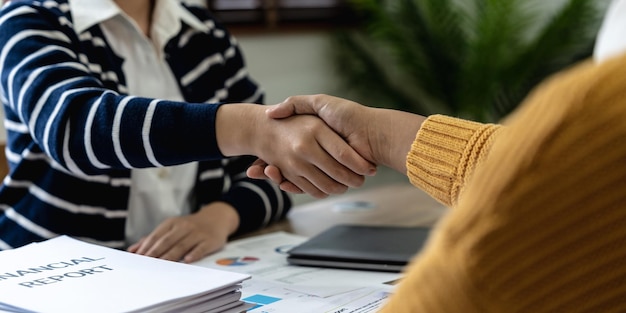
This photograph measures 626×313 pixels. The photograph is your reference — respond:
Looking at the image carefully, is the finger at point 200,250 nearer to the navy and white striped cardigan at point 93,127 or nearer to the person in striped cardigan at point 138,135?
the person in striped cardigan at point 138,135

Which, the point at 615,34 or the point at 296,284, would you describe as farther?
the point at 296,284

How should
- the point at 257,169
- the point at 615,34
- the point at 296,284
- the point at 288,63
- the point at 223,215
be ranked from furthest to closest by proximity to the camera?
the point at 288,63
the point at 223,215
the point at 257,169
the point at 296,284
the point at 615,34

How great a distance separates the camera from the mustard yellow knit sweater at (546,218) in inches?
16.8

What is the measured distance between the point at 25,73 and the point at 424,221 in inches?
29.5

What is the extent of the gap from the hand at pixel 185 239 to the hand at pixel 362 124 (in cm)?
19

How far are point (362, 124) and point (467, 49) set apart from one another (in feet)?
7.39

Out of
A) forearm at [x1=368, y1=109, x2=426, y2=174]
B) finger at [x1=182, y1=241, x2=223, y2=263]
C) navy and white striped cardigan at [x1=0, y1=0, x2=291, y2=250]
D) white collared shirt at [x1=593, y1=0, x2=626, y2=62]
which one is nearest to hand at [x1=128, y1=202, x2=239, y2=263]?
finger at [x1=182, y1=241, x2=223, y2=263]

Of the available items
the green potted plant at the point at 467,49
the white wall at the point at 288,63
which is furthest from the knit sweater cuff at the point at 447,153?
the green potted plant at the point at 467,49

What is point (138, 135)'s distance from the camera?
1065 millimetres

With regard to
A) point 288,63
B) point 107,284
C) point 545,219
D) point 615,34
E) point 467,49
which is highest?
Result: point 467,49

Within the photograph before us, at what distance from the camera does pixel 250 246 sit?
4.21ft

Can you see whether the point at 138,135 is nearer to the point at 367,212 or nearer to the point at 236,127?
the point at 236,127

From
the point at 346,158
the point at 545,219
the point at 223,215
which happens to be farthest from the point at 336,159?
the point at 545,219

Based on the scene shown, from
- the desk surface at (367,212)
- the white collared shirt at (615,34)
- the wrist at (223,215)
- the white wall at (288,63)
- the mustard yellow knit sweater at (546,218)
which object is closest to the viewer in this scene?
the mustard yellow knit sweater at (546,218)
